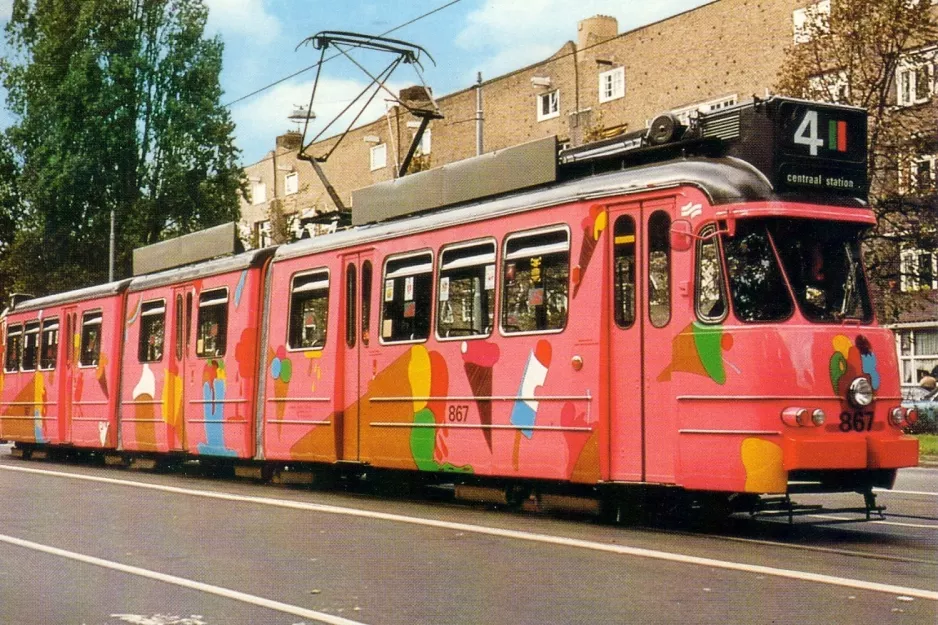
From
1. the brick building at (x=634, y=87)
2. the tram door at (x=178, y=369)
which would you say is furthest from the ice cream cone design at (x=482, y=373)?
the brick building at (x=634, y=87)

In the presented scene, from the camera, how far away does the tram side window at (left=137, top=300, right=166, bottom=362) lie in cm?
2053

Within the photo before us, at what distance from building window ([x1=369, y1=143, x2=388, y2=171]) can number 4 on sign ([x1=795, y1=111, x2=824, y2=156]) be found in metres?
48.5

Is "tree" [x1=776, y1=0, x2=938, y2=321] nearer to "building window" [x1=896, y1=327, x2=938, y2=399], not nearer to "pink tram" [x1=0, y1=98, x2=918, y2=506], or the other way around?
"building window" [x1=896, y1=327, x2=938, y2=399]

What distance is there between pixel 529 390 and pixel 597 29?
3785cm

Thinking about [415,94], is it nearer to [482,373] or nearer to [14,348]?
[14,348]

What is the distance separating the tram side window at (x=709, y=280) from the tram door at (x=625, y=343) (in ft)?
1.96

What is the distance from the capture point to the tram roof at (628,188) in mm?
11211

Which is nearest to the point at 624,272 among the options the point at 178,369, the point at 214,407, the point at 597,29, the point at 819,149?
the point at 819,149

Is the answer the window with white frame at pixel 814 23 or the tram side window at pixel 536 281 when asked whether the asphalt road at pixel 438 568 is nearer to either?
the tram side window at pixel 536 281

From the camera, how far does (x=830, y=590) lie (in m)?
8.13

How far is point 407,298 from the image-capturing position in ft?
47.8

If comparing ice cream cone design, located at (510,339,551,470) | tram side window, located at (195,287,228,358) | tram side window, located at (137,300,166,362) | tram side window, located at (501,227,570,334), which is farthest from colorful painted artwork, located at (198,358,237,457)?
tram side window, located at (501,227,570,334)

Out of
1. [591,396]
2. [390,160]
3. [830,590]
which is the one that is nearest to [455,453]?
[591,396]

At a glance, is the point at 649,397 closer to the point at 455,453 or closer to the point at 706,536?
the point at 706,536
